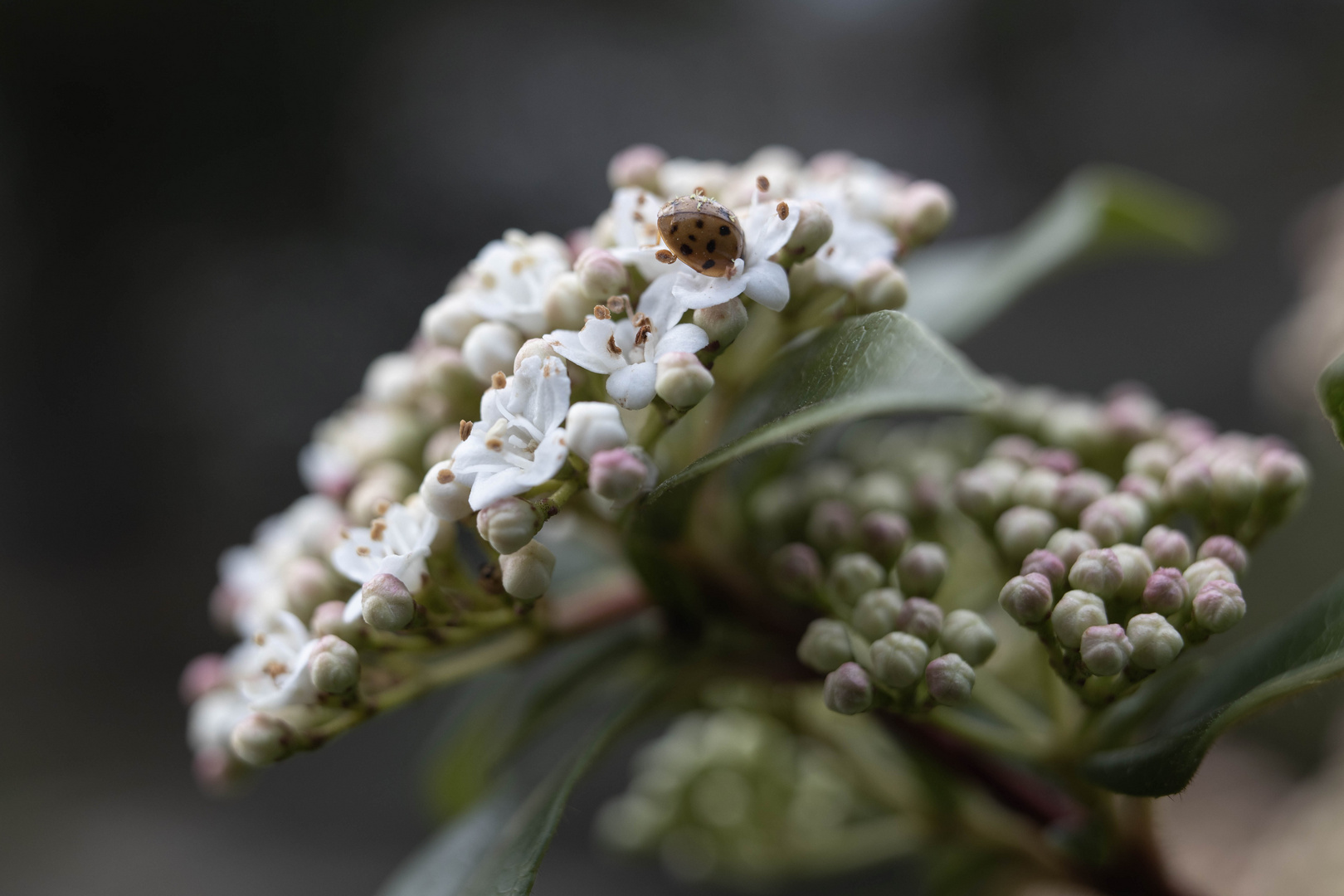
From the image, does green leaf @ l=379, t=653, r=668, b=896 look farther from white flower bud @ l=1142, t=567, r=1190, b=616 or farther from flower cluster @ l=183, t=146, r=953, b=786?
white flower bud @ l=1142, t=567, r=1190, b=616

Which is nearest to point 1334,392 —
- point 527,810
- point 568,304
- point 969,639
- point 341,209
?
point 969,639

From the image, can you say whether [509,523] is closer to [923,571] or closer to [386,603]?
[386,603]

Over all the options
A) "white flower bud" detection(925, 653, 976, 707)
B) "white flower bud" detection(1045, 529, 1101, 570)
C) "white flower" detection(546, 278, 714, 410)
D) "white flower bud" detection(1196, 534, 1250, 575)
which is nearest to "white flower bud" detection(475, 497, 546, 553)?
"white flower" detection(546, 278, 714, 410)

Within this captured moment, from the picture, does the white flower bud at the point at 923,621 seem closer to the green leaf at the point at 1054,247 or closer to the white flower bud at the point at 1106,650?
the white flower bud at the point at 1106,650

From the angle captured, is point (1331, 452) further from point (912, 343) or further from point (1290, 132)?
point (1290, 132)

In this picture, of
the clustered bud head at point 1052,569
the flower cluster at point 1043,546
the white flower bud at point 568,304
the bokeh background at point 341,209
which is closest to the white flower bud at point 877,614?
the flower cluster at point 1043,546
